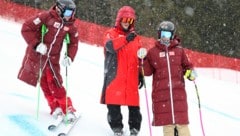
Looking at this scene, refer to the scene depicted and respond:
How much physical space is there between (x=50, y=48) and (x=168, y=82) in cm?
195

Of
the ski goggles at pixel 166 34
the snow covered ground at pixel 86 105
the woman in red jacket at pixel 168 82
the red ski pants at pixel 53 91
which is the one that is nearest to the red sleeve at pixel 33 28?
the red ski pants at pixel 53 91

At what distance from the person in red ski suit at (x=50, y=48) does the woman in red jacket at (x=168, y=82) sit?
150 centimetres

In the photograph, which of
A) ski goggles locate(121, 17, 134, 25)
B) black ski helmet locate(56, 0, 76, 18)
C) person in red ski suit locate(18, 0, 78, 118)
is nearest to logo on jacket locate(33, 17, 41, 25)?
person in red ski suit locate(18, 0, 78, 118)

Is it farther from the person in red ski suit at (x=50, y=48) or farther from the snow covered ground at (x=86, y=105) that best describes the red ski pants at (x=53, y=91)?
the snow covered ground at (x=86, y=105)

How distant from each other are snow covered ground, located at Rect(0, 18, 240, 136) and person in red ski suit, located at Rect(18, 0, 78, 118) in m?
0.43

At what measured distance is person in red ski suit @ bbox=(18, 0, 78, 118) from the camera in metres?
6.82

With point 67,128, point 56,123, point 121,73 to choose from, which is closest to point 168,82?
point 121,73

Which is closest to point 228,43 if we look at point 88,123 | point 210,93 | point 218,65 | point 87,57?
point 218,65

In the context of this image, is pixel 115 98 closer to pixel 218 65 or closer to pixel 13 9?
pixel 218 65

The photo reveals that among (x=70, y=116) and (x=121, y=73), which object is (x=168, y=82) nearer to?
(x=121, y=73)

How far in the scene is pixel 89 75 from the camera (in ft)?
39.1

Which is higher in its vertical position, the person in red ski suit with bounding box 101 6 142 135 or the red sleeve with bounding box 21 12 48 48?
the red sleeve with bounding box 21 12 48 48

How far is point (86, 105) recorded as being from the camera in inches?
337

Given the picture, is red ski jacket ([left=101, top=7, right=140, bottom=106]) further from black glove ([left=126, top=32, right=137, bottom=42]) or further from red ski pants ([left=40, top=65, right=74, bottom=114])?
red ski pants ([left=40, top=65, right=74, bottom=114])
